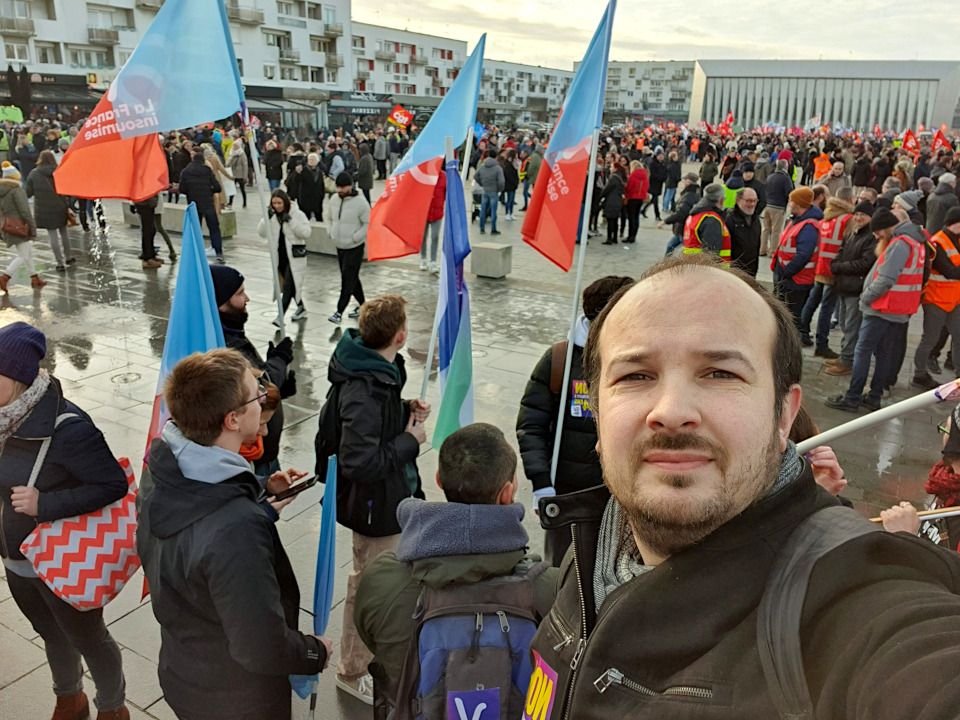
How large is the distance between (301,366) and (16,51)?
172ft

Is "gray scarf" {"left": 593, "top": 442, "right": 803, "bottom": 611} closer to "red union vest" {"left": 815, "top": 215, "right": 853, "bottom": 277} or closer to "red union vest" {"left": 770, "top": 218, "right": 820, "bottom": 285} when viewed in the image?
"red union vest" {"left": 815, "top": 215, "right": 853, "bottom": 277}

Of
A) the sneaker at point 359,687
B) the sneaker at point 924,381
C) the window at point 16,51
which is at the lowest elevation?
the sneaker at point 359,687

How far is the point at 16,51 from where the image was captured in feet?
150

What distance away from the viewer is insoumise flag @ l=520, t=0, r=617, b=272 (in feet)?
13.8

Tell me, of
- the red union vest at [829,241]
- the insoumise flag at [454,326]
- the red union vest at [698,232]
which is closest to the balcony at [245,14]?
the red union vest at [698,232]

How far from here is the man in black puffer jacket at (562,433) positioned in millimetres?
3375

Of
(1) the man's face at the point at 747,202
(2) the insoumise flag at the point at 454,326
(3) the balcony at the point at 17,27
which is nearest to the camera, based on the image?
(2) the insoumise flag at the point at 454,326

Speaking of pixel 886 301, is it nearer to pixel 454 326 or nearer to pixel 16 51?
pixel 454 326

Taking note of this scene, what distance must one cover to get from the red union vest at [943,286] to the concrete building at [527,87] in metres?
101

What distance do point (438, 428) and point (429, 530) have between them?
2.36 metres

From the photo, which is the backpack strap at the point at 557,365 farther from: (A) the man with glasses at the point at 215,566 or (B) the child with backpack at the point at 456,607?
(A) the man with glasses at the point at 215,566

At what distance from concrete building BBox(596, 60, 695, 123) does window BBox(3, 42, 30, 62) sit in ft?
341

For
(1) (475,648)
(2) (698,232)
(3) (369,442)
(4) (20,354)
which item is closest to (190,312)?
(4) (20,354)

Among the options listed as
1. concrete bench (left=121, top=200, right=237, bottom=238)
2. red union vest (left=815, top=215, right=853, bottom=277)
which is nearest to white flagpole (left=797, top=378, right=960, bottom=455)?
red union vest (left=815, top=215, right=853, bottom=277)
